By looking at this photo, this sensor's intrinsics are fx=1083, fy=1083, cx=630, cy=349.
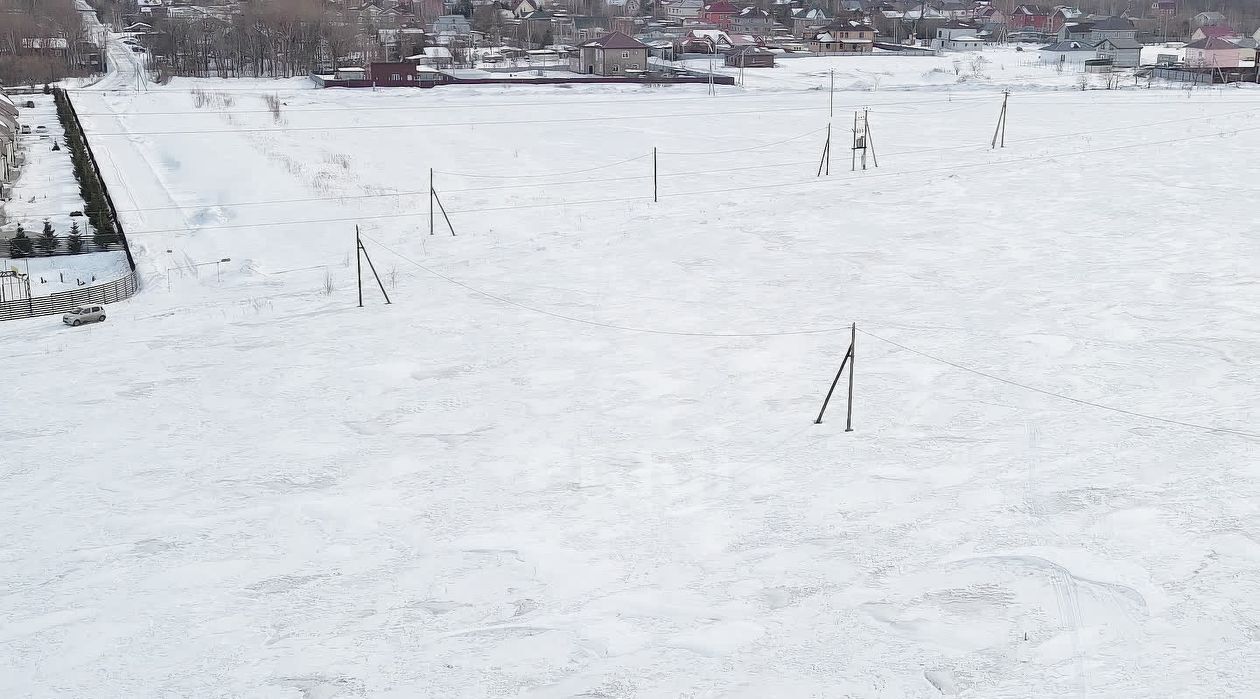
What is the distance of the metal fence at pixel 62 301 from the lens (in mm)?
19141

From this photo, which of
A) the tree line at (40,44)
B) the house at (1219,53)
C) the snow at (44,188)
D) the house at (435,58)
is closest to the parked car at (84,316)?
the snow at (44,188)

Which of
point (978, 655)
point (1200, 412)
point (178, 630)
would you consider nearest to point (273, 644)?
point (178, 630)

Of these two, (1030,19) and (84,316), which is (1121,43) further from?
(84,316)

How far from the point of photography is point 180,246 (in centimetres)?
2450

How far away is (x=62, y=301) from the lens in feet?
64.6

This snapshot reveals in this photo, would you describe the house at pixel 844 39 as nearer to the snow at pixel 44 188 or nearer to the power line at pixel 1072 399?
the snow at pixel 44 188

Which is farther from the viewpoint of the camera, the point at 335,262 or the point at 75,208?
the point at 75,208

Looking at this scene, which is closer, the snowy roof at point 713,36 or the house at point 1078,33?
the house at point 1078,33

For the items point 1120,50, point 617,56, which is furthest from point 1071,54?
point 617,56

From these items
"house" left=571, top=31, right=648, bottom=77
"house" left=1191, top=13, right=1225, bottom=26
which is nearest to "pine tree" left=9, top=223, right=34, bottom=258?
"house" left=571, top=31, right=648, bottom=77

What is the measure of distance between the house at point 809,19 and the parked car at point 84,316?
107636 millimetres

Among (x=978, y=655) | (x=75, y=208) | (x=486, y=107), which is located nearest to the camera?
(x=978, y=655)

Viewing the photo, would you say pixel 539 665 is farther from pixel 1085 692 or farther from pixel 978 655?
pixel 1085 692

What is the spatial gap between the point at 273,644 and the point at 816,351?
9447 mm
